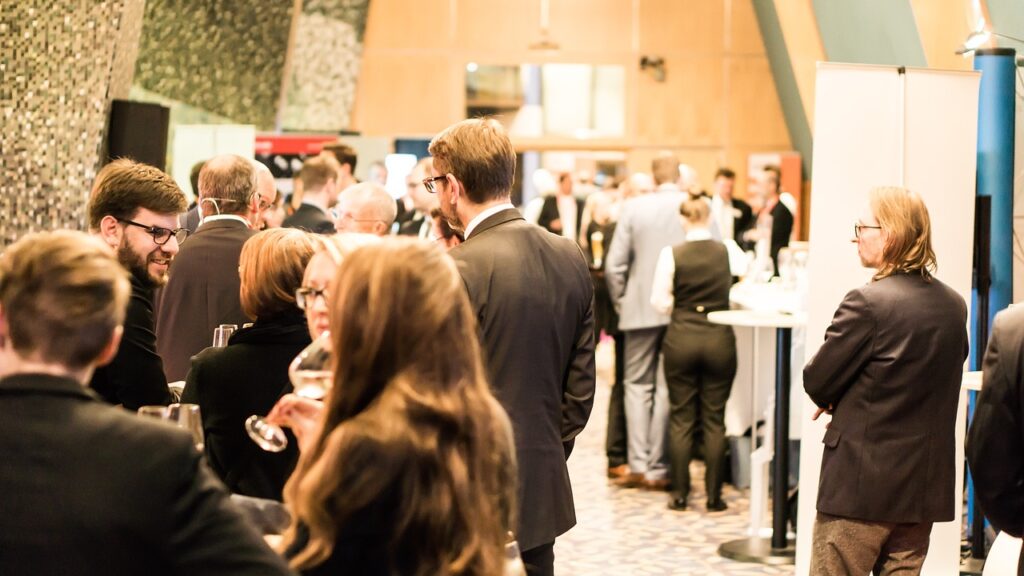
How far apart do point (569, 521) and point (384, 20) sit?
12396mm

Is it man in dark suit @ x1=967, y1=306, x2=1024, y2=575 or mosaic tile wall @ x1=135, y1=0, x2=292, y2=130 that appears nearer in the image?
man in dark suit @ x1=967, y1=306, x2=1024, y2=575

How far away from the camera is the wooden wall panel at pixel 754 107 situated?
1490cm

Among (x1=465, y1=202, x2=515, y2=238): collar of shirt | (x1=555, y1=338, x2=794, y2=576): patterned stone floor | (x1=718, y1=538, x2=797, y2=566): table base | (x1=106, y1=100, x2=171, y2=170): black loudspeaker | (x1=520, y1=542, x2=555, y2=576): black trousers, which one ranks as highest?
(x1=106, y1=100, x2=171, y2=170): black loudspeaker

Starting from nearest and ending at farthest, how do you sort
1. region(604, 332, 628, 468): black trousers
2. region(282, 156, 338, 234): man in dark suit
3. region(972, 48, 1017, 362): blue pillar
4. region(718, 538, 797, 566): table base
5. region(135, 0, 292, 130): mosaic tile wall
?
region(972, 48, 1017, 362): blue pillar
region(718, 538, 797, 566): table base
region(282, 156, 338, 234): man in dark suit
region(604, 332, 628, 468): black trousers
region(135, 0, 292, 130): mosaic tile wall

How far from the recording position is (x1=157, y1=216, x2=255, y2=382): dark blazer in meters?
4.26

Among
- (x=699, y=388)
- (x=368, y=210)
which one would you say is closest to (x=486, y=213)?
(x=368, y=210)

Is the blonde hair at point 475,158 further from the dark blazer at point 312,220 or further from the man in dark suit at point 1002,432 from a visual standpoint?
the dark blazer at point 312,220

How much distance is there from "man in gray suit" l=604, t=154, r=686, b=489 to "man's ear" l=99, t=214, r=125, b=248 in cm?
421

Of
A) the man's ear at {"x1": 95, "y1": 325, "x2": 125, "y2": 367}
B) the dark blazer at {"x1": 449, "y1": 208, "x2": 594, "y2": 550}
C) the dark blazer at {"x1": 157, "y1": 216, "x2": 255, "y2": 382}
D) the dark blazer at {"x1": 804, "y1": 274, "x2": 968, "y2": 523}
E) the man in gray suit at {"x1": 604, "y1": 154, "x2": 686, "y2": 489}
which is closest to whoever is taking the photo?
the man's ear at {"x1": 95, "y1": 325, "x2": 125, "y2": 367}

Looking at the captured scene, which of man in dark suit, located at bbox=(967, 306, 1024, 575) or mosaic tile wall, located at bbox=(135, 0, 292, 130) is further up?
mosaic tile wall, located at bbox=(135, 0, 292, 130)

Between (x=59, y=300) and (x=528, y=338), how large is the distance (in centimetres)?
159

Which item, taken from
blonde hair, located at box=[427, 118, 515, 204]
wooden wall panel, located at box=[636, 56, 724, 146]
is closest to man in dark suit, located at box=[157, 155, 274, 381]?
blonde hair, located at box=[427, 118, 515, 204]

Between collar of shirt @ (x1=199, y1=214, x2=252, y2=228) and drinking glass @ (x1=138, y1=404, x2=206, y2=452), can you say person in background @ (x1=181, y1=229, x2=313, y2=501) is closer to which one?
drinking glass @ (x1=138, y1=404, x2=206, y2=452)

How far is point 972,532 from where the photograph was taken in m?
5.47
